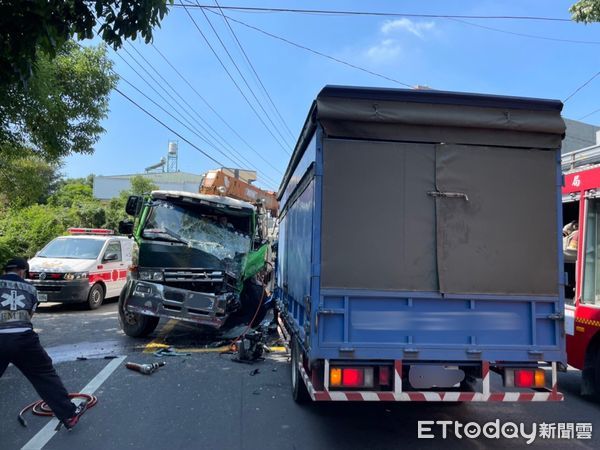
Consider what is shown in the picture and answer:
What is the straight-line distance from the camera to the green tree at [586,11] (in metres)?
7.33

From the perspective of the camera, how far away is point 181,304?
8.20 meters

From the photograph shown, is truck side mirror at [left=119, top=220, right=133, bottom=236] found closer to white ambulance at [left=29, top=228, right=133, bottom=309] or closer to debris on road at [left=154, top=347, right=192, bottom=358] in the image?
debris on road at [left=154, top=347, right=192, bottom=358]

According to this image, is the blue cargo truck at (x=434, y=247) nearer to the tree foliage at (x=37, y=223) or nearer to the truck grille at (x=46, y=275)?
the truck grille at (x=46, y=275)

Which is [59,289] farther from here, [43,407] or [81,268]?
[43,407]

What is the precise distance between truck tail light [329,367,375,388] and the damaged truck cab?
4.46 m

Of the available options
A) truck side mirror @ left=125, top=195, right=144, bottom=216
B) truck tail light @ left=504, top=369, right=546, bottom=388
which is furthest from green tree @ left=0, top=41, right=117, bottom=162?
truck tail light @ left=504, top=369, right=546, bottom=388

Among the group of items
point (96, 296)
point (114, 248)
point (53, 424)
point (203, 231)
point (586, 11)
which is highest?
point (586, 11)

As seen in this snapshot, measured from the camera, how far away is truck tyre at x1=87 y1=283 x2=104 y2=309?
40.7ft

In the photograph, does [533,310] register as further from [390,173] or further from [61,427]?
[61,427]

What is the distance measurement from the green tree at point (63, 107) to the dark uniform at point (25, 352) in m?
3.95

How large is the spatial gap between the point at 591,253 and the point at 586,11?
154 inches

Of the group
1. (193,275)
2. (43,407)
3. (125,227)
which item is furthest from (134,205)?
(43,407)

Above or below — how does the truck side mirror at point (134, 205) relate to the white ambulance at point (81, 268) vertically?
above

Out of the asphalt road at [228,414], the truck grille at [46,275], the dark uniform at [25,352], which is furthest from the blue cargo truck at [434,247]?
the truck grille at [46,275]
